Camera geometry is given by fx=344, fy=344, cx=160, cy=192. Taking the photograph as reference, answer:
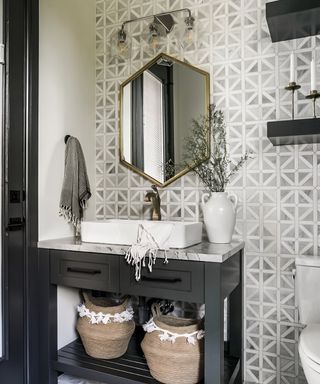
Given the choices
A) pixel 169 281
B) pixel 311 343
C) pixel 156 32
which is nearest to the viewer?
pixel 311 343

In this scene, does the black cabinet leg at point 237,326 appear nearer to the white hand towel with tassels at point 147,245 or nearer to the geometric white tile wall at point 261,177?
the geometric white tile wall at point 261,177

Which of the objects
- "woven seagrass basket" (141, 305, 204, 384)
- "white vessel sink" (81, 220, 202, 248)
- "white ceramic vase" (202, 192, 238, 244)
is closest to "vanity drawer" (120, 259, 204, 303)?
"white vessel sink" (81, 220, 202, 248)

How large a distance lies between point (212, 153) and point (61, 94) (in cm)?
96

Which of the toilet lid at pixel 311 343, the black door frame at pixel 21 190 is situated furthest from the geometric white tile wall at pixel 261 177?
the black door frame at pixel 21 190

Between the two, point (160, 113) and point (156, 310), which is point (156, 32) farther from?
point (156, 310)

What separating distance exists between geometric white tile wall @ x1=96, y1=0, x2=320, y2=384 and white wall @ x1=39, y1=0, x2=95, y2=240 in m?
0.56

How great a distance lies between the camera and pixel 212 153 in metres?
2.02

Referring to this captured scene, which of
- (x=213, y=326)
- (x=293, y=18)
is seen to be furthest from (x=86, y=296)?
(x=293, y=18)

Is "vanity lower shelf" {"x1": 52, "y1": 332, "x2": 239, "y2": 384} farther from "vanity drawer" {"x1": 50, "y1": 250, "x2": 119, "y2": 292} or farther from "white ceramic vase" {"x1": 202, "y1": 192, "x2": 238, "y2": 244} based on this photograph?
"white ceramic vase" {"x1": 202, "y1": 192, "x2": 238, "y2": 244}

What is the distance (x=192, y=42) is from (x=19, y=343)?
6.32 ft

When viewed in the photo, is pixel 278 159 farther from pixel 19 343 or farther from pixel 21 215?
pixel 19 343

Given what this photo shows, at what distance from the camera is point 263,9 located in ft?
6.31

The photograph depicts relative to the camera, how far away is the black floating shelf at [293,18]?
5.26 feet

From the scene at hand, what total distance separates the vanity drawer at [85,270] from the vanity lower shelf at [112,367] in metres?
0.42
